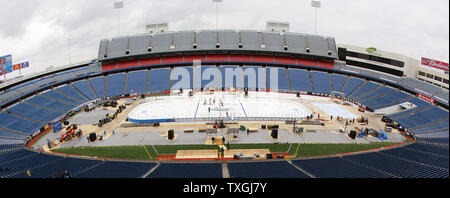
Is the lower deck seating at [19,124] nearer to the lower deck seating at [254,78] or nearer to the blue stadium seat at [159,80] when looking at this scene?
the blue stadium seat at [159,80]

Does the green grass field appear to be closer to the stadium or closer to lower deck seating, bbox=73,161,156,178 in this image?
the stadium

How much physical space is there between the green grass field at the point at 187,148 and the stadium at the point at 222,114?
12cm

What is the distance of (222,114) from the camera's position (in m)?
40.7

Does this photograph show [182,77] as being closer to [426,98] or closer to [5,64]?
[5,64]

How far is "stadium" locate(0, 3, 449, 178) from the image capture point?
2138 cm

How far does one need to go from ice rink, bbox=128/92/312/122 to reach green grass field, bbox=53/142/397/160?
9212 mm

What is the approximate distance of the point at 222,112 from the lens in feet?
137

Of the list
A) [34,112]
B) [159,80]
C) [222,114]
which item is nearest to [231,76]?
[159,80]

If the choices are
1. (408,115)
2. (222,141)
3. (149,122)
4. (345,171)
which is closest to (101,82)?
(149,122)

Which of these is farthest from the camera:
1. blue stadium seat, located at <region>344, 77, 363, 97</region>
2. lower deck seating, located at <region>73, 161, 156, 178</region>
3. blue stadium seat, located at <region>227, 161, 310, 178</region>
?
blue stadium seat, located at <region>344, 77, 363, 97</region>

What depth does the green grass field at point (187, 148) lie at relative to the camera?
27.7m

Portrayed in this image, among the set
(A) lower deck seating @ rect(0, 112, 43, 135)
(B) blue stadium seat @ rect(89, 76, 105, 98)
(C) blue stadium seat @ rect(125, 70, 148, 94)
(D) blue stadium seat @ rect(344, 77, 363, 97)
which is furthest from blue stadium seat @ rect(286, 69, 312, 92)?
(A) lower deck seating @ rect(0, 112, 43, 135)

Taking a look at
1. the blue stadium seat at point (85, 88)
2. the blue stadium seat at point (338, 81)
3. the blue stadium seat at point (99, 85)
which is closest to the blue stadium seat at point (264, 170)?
the blue stadium seat at point (338, 81)
